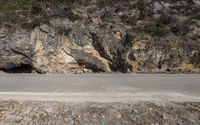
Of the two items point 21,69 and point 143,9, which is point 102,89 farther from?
point 143,9

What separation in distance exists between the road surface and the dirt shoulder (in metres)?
0.86

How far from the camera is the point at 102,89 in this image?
Answer: 622 inches

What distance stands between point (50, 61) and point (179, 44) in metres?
8.30

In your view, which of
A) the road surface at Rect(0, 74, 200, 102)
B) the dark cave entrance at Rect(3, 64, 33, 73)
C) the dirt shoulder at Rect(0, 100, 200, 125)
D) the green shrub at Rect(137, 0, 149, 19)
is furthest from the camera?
the green shrub at Rect(137, 0, 149, 19)

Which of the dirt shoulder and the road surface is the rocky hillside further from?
the dirt shoulder

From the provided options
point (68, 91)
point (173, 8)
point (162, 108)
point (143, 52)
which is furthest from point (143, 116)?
point (173, 8)

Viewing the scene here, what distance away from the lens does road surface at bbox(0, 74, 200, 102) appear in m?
13.9

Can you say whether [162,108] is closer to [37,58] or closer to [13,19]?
[37,58]

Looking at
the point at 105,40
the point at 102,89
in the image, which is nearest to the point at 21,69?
the point at 105,40

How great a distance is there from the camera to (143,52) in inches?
890

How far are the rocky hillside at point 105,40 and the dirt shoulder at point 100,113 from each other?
9.62 m

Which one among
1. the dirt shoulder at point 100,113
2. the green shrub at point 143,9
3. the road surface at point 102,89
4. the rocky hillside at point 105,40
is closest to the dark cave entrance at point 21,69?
the rocky hillside at point 105,40

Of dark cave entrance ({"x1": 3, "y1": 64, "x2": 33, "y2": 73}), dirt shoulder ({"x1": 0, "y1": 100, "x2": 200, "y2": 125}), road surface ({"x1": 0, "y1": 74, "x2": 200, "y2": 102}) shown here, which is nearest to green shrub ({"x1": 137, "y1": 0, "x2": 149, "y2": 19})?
road surface ({"x1": 0, "y1": 74, "x2": 200, "y2": 102})

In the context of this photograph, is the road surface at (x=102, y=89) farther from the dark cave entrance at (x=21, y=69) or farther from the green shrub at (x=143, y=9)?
the green shrub at (x=143, y=9)
